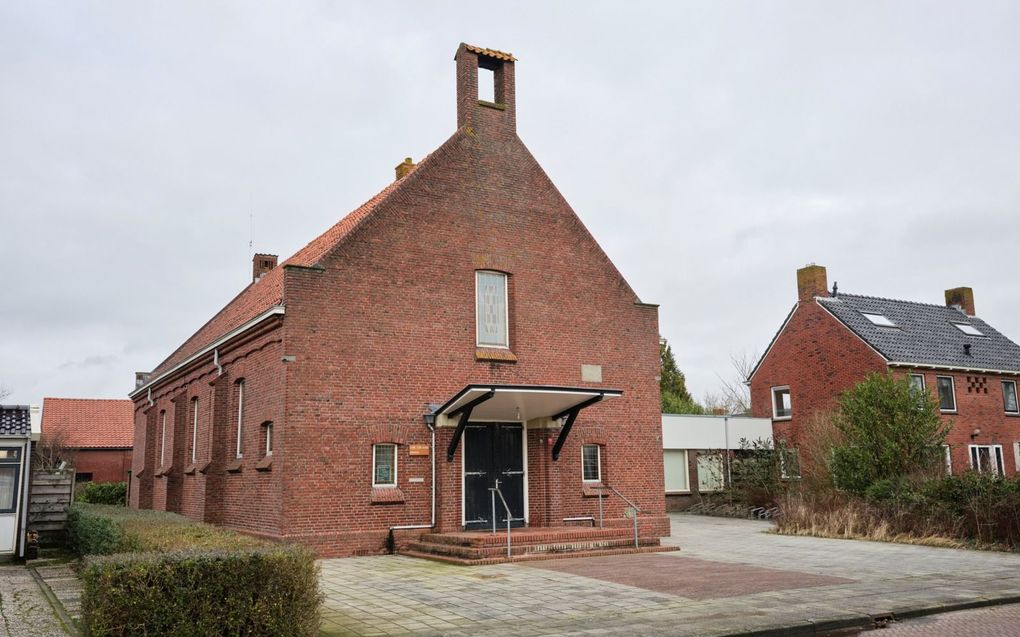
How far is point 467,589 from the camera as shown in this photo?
40.2ft

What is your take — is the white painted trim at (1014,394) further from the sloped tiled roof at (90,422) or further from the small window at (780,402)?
the sloped tiled roof at (90,422)

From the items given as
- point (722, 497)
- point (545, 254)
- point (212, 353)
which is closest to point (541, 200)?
point (545, 254)

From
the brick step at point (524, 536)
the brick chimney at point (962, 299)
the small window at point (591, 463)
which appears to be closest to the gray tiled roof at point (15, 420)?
the brick step at point (524, 536)

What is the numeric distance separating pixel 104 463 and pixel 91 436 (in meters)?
1.90

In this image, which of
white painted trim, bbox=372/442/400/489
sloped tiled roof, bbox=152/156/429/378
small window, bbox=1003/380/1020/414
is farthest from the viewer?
small window, bbox=1003/380/1020/414

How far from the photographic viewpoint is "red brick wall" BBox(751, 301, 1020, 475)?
31594 mm

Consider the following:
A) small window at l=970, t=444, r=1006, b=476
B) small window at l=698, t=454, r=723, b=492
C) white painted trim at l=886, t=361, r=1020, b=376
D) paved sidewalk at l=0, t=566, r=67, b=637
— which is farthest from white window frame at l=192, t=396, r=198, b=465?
small window at l=970, t=444, r=1006, b=476

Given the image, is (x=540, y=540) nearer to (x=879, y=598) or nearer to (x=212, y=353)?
(x=879, y=598)

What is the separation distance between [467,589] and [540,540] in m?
4.24

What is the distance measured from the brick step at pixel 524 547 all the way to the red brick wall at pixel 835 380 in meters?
17.2

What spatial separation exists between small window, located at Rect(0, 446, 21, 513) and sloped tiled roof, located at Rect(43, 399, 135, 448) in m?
33.0

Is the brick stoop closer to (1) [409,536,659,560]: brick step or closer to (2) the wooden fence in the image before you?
(1) [409,536,659,560]: brick step

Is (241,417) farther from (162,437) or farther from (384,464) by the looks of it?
(162,437)

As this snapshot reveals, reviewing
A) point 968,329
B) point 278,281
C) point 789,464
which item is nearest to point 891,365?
point 789,464
